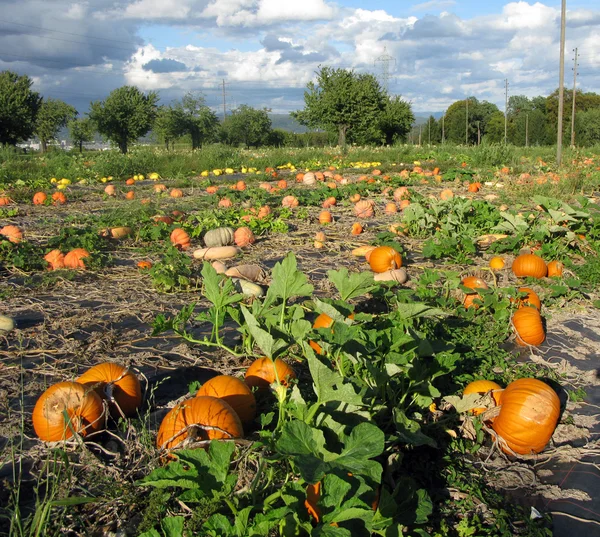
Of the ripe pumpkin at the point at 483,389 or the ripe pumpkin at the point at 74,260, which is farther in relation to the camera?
the ripe pumpkin at the point at 74,260

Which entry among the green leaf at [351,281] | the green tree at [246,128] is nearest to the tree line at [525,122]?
the green tree at [246,128]

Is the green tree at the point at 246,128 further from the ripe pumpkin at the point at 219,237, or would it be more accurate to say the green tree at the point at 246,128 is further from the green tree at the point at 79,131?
the ripe pumpkin at the point at 219,237

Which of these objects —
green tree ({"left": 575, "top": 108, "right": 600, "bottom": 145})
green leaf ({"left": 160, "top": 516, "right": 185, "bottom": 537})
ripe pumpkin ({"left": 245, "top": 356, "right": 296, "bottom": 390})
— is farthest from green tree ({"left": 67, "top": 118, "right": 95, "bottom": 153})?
green leaf ({"left": 160, "top": 516, "right": 185, "bottom": 537})

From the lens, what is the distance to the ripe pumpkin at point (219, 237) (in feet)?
21.4

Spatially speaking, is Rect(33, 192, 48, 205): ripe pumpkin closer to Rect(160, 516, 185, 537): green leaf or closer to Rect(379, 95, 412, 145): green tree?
Rect(160, 516, 185, 537): green leaf

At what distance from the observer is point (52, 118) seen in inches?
2475

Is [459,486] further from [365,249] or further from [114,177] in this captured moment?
[114,177]

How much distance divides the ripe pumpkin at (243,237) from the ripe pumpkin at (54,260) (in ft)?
6.67

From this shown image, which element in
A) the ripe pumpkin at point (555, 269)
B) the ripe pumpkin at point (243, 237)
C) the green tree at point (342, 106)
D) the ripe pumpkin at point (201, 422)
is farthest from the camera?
the green tree at point (342, 106)

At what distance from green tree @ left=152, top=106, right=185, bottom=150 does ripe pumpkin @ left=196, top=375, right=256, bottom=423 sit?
2095 inches

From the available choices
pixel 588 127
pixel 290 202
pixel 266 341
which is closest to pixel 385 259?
pixel 266 341

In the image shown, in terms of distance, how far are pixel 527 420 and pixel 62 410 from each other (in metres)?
2.29

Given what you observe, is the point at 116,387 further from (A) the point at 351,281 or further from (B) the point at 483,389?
(B) the point at 483,389

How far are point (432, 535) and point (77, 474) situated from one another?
59.0 inches
